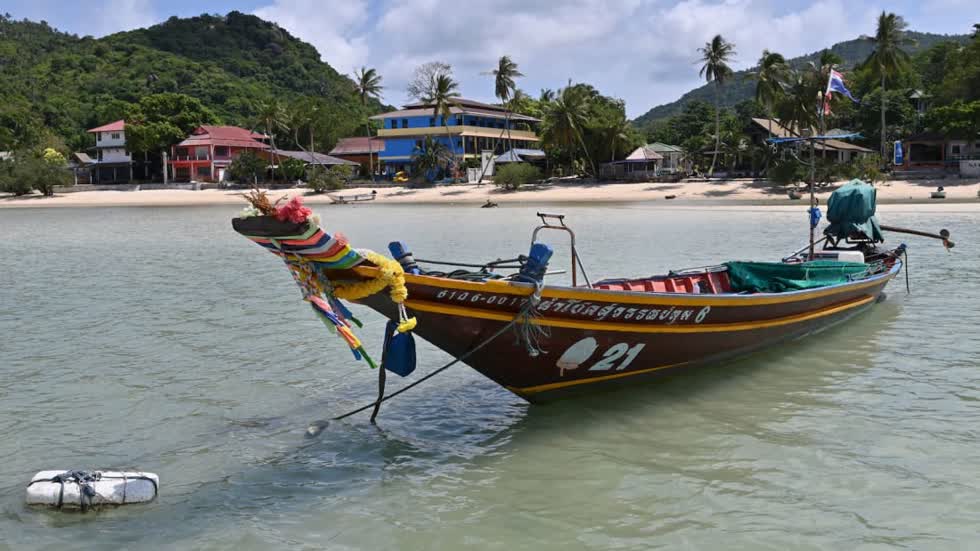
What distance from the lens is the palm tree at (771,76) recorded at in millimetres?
53094

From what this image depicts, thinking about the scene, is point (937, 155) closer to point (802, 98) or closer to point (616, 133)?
point (802, 98)

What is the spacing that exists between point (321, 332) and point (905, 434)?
29.9 feet

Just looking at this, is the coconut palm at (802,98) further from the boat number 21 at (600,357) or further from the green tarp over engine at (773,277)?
the boat number 21 at (600,357)

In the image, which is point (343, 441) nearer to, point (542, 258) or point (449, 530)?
point (449, 530)

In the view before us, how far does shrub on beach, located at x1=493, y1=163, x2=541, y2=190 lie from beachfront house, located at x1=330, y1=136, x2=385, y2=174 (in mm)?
17463

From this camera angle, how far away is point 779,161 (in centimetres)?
5338

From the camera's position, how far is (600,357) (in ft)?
27.5

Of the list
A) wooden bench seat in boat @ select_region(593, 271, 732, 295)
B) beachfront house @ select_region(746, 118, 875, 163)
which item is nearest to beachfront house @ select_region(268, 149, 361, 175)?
beachfront house @ select_region(746, 118, 875, 163)

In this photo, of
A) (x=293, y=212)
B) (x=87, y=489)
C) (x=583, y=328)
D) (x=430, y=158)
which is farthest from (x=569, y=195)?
(x=87, y=489)

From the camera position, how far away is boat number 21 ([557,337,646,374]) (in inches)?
320

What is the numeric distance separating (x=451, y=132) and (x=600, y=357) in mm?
62922

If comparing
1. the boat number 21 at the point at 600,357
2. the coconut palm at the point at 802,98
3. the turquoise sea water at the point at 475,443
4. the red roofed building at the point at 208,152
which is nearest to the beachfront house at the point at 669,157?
the coconut palm at the point at 802,98

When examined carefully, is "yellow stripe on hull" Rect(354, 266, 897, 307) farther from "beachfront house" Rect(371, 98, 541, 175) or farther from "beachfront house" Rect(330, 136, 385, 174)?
"beachfront house" Rect(330, 136, 385, 174)

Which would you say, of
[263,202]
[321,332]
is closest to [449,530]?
[263,202]
